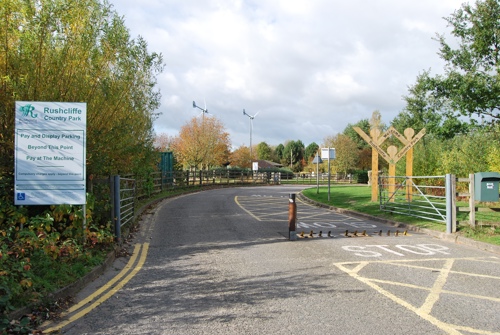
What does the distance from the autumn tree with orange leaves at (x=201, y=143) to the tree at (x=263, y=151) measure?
5042 centimetres

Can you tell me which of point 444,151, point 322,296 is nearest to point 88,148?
point 322,296

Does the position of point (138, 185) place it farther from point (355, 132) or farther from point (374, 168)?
point (355, 132)

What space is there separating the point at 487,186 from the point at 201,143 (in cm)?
4886

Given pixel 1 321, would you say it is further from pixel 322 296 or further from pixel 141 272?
pixel 322 296

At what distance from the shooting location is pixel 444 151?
82.7ft

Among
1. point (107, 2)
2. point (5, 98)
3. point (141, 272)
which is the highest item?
point (107, 2)

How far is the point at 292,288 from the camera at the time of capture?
652cm

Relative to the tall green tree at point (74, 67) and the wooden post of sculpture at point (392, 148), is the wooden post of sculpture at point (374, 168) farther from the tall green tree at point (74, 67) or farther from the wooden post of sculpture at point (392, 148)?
the tall green tree at point (74, 67)

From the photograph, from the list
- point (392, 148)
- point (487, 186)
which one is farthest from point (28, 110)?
point (392, 148)

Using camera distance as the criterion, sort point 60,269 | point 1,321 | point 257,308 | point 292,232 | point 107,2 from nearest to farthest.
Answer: point 1,321 → point 257,308 → point 60,269 → point 107,2 → point 292,232

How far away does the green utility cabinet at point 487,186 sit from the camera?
1125 centimetres

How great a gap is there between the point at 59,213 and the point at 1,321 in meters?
4.15

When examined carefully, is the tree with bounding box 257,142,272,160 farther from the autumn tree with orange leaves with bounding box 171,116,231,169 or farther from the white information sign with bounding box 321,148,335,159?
the white information sign with bounding box 321,148,335,159

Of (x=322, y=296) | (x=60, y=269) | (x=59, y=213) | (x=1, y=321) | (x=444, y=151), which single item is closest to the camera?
(x=1, y=321)
